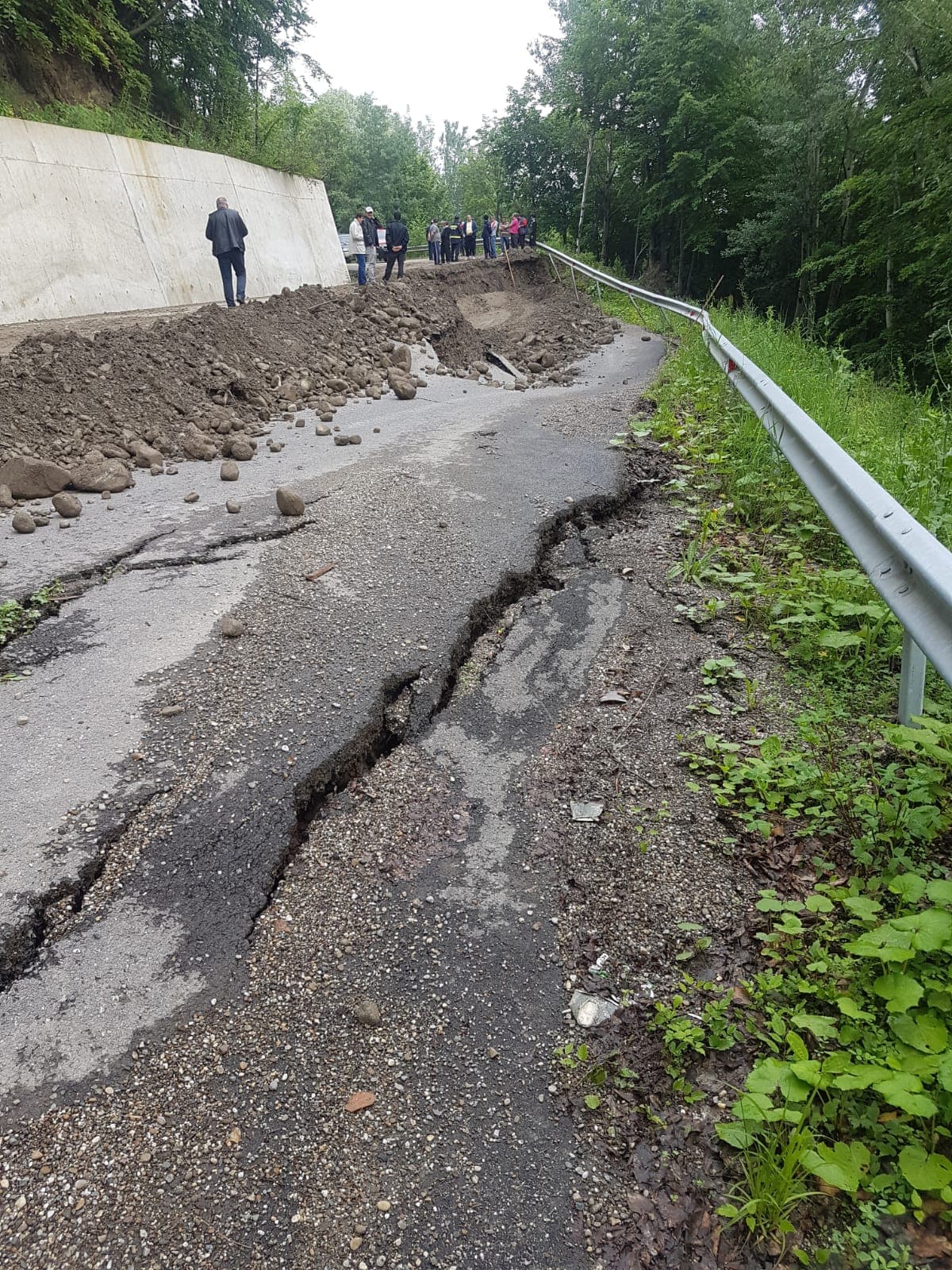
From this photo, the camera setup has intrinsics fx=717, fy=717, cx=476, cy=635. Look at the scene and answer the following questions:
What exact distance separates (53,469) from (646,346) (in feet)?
32.2

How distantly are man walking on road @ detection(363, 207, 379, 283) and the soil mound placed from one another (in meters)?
4.86

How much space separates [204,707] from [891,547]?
2451 mm

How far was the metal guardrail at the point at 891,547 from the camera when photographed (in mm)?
1853

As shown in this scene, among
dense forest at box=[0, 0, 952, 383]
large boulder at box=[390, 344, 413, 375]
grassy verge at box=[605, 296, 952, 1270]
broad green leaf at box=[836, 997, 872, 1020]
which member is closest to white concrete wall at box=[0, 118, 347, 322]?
dense forest at box=[0, 0, 952, 383]

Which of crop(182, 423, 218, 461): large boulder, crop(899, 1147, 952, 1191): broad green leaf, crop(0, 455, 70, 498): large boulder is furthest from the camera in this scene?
crop(182, 423, 218, 461): large boulder

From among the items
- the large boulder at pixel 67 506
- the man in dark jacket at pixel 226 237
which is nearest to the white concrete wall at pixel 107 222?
the man in dark jacket at pixel 226 237

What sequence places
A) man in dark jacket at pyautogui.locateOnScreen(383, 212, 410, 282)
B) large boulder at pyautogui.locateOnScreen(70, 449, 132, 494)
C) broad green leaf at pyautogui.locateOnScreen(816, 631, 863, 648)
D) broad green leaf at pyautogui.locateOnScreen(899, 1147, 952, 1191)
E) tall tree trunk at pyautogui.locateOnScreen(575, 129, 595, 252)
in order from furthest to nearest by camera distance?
tall tree trunk at pyautogui.locateOnScreen(575, 129, 595, 252) < man in dark jacket at pyautogui.locateOnScreen(383, 212, 410, 282) < large boulder at pyautogui.locateOnScreen(70, 449, 132, 494) < broad green leaf at pyautogui.locateOnScreen(816, 631, 863, 648) < broad green leaf at pyautogui.locateOnScreen(899, 1147, 952, 1191)

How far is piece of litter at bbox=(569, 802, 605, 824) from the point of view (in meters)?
2.33

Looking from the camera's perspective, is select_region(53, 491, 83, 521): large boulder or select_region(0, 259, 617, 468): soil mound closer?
select_region(53, 491, 83, 521): large boulder

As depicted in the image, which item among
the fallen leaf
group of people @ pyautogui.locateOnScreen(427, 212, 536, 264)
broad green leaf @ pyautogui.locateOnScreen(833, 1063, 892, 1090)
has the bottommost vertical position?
the fallen leaf

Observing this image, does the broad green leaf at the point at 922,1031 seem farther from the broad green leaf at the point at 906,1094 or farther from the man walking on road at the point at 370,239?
the man walking on road at the point at 370,239

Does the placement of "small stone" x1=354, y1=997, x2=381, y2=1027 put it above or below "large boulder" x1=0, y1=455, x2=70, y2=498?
below

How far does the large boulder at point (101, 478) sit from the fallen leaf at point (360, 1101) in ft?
15.4

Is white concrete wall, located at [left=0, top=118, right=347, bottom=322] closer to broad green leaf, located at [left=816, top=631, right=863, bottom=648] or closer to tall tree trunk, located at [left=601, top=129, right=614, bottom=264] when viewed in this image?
broad green leaf, located at [left=816, top=631, right=863, bottom=648]
